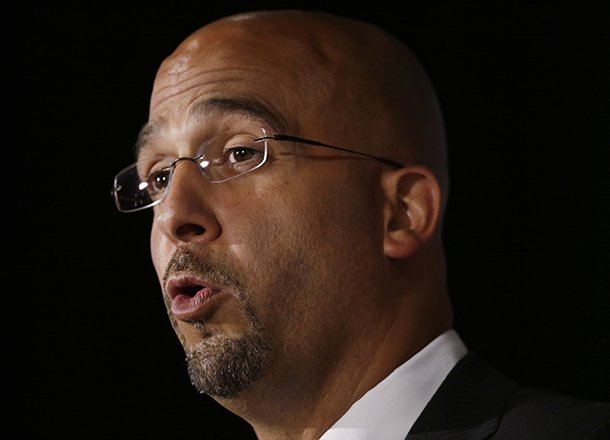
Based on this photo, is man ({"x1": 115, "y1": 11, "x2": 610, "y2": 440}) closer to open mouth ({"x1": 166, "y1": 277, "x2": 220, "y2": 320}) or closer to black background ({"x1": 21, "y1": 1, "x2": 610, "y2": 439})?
open mouth ({"x1": 166, "y1": 277, "x2": 220, "y2": 320})

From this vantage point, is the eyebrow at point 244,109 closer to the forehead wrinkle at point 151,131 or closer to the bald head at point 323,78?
the bald head at point 323,78

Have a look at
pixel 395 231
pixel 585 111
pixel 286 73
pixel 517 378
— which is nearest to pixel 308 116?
pixel 286 73

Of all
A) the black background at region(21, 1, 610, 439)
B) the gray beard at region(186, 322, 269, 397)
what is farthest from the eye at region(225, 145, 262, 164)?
the black background at region(21, 1, 610, 439)

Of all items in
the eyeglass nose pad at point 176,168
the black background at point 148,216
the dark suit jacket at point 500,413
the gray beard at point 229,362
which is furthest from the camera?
the black background at point 148,216

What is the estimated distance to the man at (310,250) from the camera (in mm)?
2242

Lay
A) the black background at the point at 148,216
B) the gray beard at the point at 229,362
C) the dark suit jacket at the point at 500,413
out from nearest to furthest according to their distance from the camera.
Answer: the dark suit jacket at the point at 500,413, the gray beard at the point at 229,362, the black background at the point at 148,216

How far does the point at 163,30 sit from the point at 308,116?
1158 mm

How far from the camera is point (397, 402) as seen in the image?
7.45ft

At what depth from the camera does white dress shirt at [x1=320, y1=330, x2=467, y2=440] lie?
88.3 inches

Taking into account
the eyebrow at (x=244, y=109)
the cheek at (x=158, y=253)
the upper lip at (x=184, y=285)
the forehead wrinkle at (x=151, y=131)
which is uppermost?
the forehead wrinkle at (x=151, y=131)

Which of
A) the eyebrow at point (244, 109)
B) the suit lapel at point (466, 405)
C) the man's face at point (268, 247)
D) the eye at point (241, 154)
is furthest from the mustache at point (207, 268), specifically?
the suit lapel at point (466, 405)

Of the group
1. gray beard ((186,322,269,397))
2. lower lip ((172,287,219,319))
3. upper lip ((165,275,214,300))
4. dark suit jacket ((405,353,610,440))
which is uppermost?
upper lip ((165,275,214,300))

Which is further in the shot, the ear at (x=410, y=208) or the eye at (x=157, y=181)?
the eye at (x=157, y=181)

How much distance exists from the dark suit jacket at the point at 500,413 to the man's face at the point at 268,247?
0.84 ft
